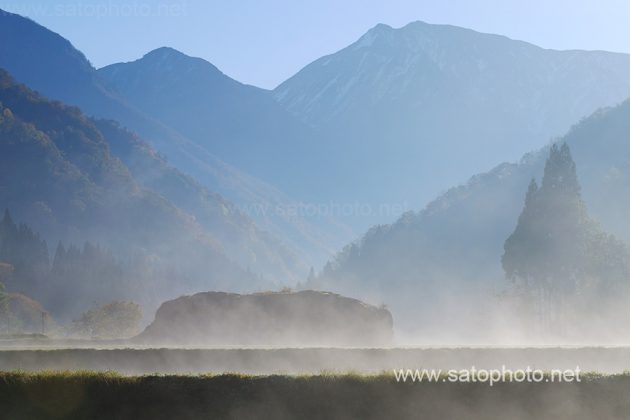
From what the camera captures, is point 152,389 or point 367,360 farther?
point 367,360

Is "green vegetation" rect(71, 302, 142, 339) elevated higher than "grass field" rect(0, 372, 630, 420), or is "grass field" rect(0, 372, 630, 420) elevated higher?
"grass field" rect(0, 372, 630, 420)

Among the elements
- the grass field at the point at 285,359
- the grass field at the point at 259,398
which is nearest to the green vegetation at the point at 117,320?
the grass field at the point at 285,359

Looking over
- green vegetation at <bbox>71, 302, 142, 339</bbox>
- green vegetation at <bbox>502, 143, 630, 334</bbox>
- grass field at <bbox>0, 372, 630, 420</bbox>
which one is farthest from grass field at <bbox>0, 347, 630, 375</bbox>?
green vegetation at <bbox>71, 302, 142, 339</bbox>

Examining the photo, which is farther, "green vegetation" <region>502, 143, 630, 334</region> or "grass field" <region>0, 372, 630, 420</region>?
"green vegetation" <region>502, 143, 630, 334</region>

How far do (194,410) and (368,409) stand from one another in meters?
3.55

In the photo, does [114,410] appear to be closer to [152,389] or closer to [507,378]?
[152,389]

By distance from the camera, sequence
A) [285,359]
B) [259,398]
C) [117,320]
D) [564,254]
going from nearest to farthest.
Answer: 1. [259,398]
2. [285,359]
3. [564,254]
4. [117,320]

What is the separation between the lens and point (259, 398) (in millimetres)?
18484

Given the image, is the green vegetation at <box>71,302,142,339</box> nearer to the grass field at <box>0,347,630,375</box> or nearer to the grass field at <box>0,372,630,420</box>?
the grass field at <box>0,347,630,375</box>

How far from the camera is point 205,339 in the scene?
54.0 metres

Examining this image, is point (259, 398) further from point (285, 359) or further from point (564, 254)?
point (564, 254)

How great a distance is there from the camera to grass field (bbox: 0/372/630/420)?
18453 millimetres

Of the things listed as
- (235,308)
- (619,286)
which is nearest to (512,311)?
(619,286)

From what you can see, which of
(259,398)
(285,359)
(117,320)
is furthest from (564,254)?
(259,398)
